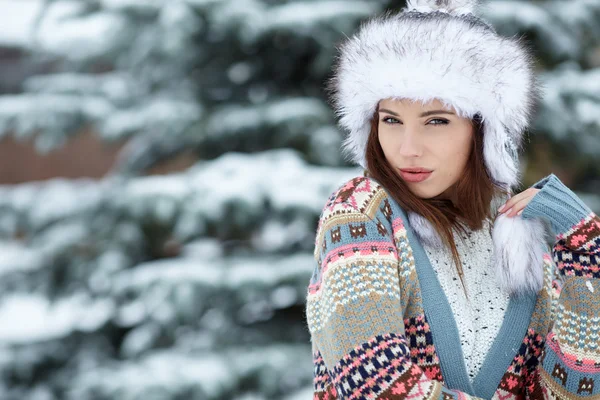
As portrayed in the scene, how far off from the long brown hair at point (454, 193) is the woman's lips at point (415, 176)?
2cm

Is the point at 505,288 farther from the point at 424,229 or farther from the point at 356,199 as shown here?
the point at 356,199

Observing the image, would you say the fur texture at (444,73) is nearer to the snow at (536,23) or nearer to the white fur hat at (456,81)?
the white fur hat at (456,81)

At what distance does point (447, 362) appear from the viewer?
150 cm

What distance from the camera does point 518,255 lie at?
159cm

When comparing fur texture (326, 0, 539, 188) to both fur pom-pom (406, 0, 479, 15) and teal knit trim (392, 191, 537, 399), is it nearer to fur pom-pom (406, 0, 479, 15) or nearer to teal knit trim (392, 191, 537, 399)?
fur pom-pom (406, 0, 479, 15)

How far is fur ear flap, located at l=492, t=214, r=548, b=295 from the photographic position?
159 centimetres

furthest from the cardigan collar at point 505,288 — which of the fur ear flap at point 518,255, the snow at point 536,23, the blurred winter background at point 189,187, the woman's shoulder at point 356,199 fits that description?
the snow at point 536,23

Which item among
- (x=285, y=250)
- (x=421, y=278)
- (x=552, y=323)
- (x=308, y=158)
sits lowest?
(x=552, y=323)

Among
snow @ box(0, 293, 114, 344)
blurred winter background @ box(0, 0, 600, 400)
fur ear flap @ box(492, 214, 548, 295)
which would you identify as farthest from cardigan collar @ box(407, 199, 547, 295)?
snow @ box(0, 293, 114, 344)

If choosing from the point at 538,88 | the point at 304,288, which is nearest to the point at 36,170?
the point at 304,288

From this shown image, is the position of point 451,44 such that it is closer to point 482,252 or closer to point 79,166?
point 482,252

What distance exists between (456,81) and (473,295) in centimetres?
45

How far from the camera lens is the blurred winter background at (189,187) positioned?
3.89m

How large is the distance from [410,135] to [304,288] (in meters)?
Result: 2.54
